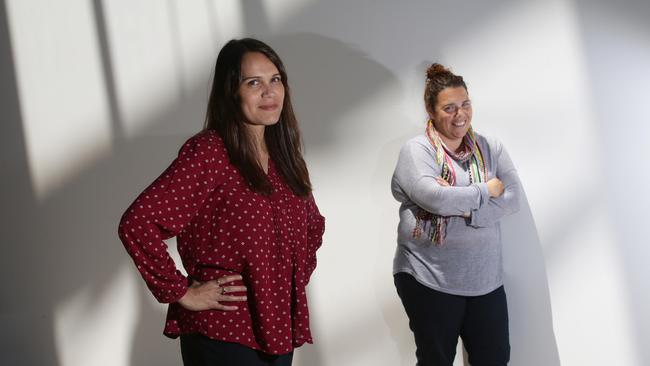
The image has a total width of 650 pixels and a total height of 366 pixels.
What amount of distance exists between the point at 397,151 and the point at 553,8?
2.83 ft

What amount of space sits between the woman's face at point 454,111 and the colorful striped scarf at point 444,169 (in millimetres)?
58

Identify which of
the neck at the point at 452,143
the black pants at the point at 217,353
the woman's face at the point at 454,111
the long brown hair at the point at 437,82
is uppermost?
the long brown hair at the point at 437,82

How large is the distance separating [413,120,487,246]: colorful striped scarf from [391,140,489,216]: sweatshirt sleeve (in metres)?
0.04

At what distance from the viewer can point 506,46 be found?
9.83ft

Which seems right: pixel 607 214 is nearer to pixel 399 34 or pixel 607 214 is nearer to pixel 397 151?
pixel 397 151

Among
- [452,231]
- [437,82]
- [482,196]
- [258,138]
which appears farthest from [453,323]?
[258,138]

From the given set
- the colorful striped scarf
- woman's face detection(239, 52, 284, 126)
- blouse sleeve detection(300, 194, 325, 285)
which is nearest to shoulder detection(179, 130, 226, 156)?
woman's face detection(239, 52, 284, 126)

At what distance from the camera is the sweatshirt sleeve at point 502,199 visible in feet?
8.61

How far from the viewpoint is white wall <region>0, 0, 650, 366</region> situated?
295 centimetres

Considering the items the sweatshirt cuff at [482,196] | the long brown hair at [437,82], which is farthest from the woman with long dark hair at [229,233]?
the long brown hair at [437,82]

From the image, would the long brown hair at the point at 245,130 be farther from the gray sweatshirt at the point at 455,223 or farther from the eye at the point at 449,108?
the eye at the point at 449,108

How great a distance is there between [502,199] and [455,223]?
20 centimetres

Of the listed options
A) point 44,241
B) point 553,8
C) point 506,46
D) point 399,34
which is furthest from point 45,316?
point 553,8

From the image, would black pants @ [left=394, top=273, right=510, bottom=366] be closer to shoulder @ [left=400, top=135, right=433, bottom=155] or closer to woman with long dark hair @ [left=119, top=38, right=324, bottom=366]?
shoulder @ [left=400, top=135, right=433, bottom=155]
